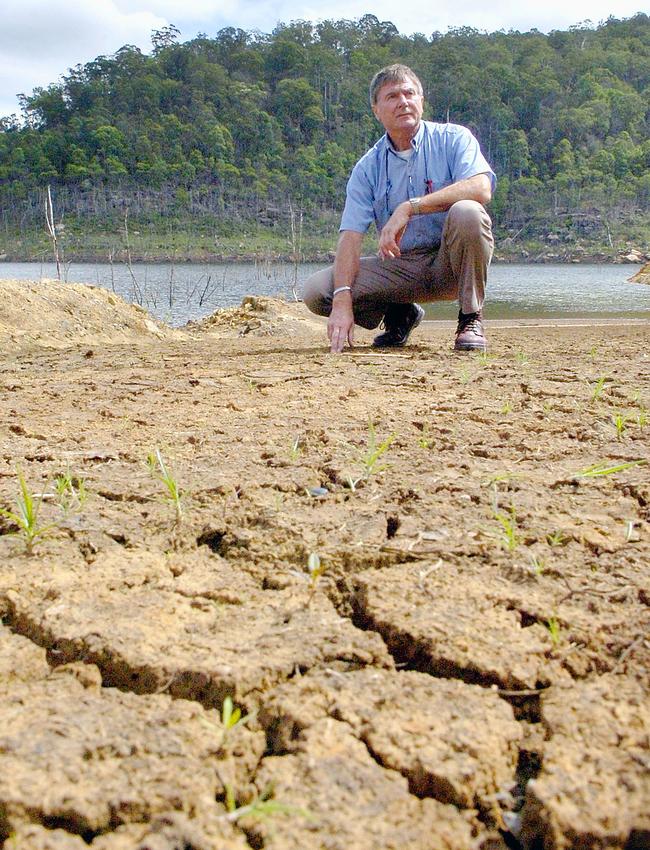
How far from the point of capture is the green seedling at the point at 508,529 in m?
1.37

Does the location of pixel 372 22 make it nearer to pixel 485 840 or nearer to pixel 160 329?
pixel 160 329

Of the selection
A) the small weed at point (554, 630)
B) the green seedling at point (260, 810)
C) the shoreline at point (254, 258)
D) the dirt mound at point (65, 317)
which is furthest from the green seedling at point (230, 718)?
the shoreline at point (254, 258)

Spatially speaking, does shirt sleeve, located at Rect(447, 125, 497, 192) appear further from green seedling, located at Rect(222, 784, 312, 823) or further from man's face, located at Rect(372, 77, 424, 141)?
green seedling, located at Rect(222, 784, 312, 823)

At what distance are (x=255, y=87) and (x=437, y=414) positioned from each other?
91.9 m

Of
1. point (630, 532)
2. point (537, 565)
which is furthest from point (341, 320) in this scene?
point (537, 565)

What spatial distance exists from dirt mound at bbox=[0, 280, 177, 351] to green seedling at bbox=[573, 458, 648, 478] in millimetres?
4482

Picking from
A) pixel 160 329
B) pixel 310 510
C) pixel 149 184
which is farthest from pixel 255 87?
pixel 310 510

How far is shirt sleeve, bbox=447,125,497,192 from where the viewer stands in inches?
155

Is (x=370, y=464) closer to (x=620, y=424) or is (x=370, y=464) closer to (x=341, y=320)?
(x=620, y=424)

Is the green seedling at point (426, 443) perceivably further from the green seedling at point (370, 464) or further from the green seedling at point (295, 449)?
the green seedling at point (295, 449)

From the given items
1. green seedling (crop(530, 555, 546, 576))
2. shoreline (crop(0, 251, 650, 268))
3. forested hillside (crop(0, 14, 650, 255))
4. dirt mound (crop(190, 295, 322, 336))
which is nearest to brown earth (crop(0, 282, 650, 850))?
green seedling (crop(530, 555, 546, 576))

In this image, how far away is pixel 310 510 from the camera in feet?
5.16

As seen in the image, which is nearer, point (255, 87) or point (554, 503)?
point (554, 503)

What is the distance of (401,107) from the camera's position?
383 cm
